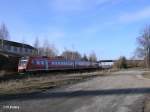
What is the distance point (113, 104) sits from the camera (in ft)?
51.8

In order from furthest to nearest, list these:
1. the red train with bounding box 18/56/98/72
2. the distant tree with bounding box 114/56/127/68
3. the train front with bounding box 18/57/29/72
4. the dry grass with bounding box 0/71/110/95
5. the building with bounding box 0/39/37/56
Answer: the distant tree with bounding box 114/56/127/68, the building with bounding box 0/39/37/56, the red train with bounding box 18/56/98/72, the train front with bounding box 18/57/29/72, the dry grass with bounding box 0/71/110/95

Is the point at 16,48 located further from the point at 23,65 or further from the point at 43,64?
the point at 23,65

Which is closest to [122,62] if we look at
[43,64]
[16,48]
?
[16,48]

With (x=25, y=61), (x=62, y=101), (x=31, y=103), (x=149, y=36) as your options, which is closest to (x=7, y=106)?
(x=31, y=103)

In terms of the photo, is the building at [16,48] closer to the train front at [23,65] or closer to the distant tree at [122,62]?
the distant tree at [122,62]

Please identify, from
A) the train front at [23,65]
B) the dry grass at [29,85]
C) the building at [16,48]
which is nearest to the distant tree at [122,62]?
the building at [16,48]

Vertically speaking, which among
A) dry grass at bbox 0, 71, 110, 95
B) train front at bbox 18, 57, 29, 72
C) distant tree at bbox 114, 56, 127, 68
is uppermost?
distant tree at bbox 114, 56, 127, 68

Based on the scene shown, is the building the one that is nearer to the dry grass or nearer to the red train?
the red train

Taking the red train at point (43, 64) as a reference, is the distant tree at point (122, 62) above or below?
above

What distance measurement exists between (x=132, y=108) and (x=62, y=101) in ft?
11.6

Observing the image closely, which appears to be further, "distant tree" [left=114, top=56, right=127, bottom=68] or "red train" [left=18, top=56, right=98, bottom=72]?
"distant tree" [left=114, top=56, right=127, bottom=68]

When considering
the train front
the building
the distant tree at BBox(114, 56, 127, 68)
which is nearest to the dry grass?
the train front

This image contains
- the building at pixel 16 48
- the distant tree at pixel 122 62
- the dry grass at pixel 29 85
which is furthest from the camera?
the distant tree at pixel 122 62

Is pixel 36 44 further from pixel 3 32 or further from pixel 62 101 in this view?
pixel 62 101
